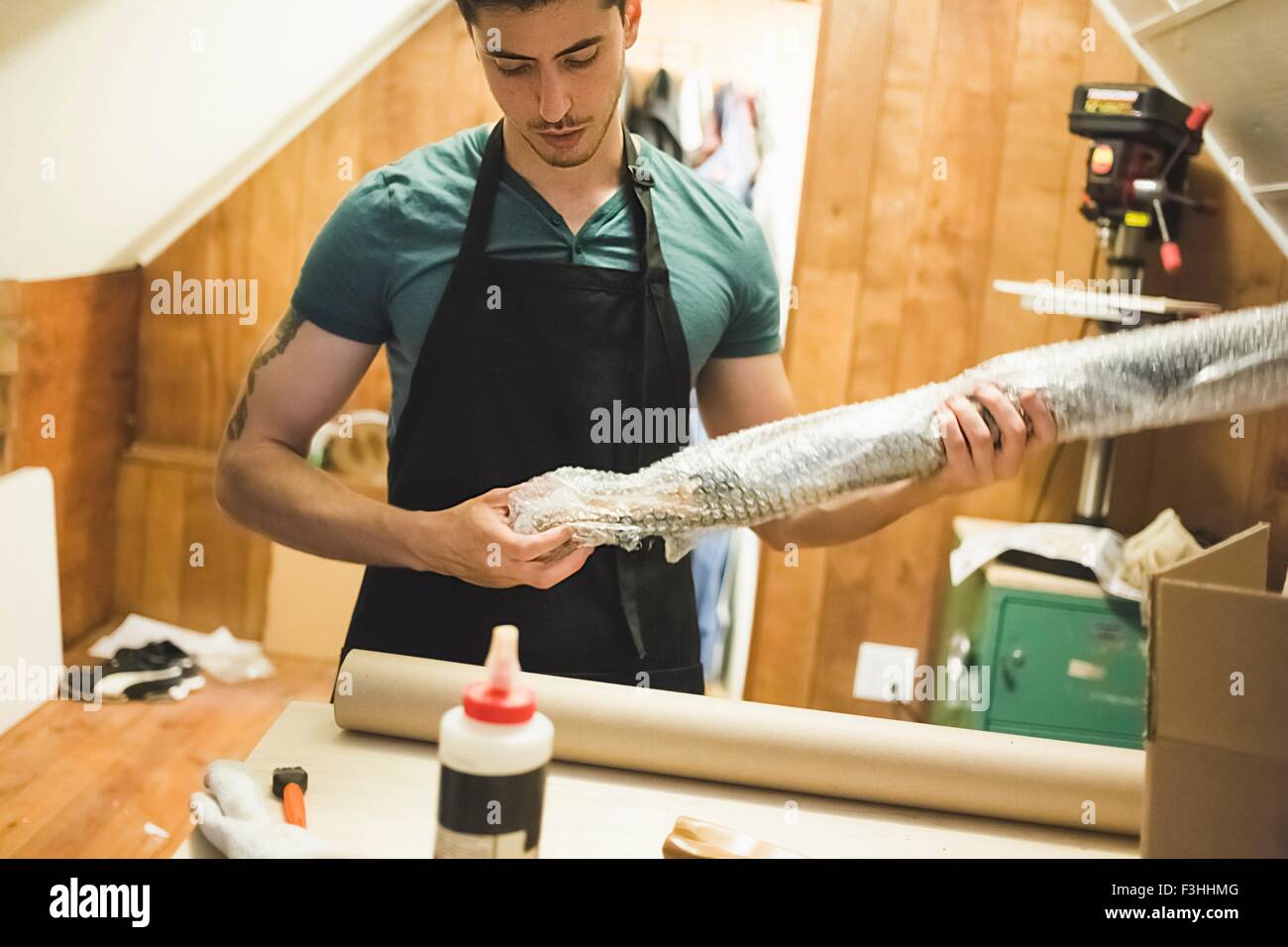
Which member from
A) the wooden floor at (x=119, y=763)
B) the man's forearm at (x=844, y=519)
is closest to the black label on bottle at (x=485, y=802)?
the man's forearm at (x=844, y=519)

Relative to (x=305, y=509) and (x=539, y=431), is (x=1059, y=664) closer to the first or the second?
(x=539, y=431)

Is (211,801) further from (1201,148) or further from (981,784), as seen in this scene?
(1201,148)

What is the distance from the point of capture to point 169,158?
8.48 ft

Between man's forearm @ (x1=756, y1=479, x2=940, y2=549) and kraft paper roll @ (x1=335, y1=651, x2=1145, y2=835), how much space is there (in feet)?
0.98

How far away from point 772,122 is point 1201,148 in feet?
3.33

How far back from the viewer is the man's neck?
1338 mm

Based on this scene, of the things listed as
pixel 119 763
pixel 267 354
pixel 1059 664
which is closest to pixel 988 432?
pixel 267 354

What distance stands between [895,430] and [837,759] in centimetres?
31

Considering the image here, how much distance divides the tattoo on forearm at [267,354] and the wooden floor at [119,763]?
3.72ft

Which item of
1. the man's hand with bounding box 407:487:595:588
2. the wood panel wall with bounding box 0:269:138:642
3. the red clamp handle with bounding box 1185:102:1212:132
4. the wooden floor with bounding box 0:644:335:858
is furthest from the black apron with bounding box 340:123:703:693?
the wood panel wall with bounding box 0:269:138:642

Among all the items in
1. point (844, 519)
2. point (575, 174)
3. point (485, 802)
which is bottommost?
point (485, 802)

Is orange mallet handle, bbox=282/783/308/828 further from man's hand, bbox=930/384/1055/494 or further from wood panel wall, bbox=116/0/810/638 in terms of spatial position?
wood panel wall, bbox=116/0/810/638

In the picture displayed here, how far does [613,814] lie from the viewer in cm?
94

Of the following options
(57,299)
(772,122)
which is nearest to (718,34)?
(772,122)
